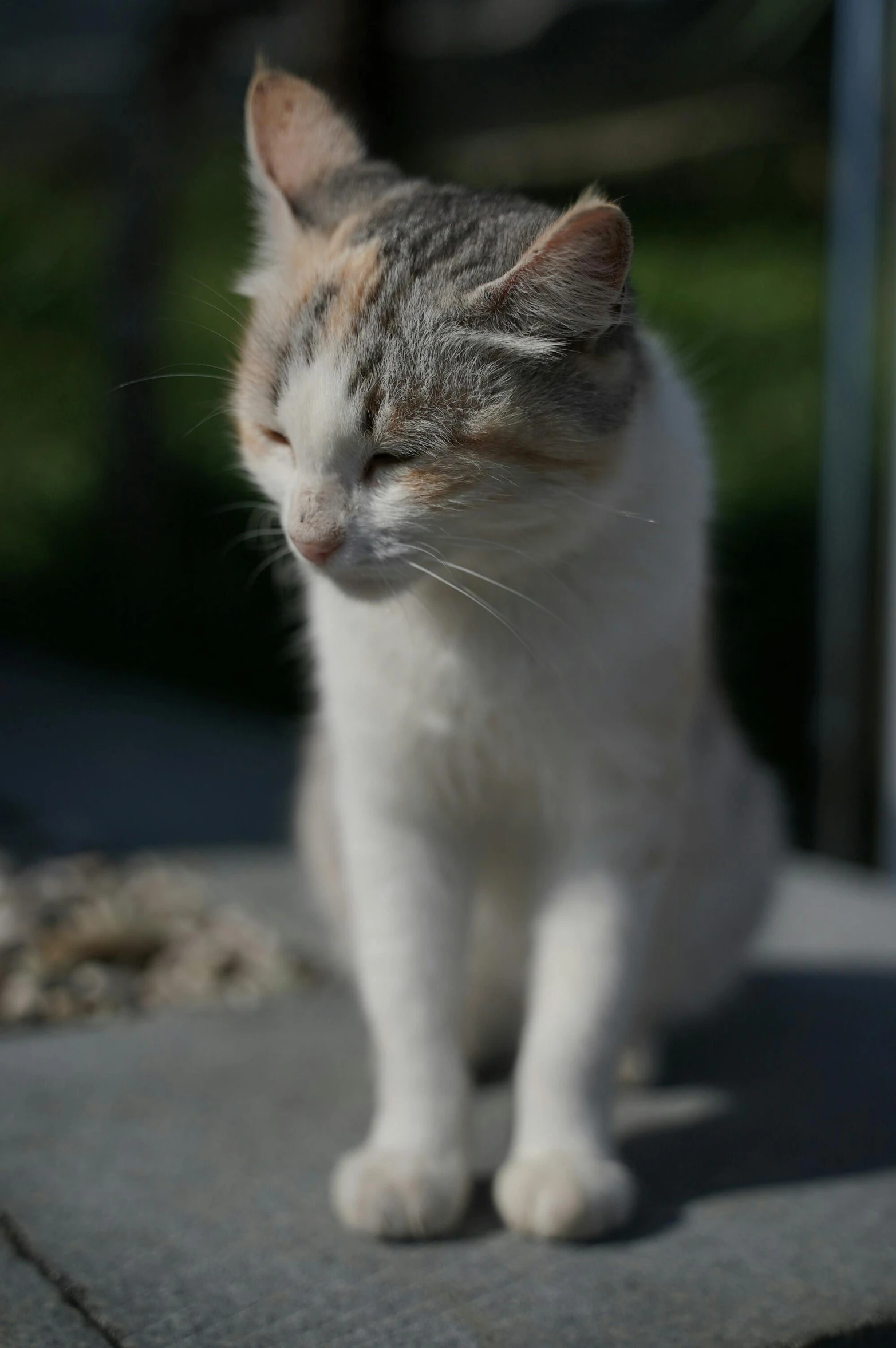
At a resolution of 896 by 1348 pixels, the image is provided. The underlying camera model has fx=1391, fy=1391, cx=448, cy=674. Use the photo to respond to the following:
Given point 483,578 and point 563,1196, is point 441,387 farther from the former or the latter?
point 563,1196

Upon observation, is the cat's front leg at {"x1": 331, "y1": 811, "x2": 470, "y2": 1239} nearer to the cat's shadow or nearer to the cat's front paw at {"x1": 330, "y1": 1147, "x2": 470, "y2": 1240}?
the cat's front paw at {"x1": 330, "y1": 1147, "x2": 470, "y2": 1240}

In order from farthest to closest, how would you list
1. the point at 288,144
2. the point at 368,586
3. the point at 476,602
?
the point at 288,144 → the point at 476,602 → the point at 368,586

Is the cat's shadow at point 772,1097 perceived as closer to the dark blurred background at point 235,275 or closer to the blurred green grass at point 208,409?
the dark blurred background at point 235,275

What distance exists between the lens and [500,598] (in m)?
1.78

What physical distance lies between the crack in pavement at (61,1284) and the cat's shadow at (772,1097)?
47 cm

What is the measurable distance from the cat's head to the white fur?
0.05 feet

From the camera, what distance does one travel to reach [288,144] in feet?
6.37

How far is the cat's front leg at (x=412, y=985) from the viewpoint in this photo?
182cm

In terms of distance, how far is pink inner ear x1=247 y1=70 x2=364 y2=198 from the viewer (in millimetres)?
1887

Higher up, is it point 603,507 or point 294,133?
point 294,133

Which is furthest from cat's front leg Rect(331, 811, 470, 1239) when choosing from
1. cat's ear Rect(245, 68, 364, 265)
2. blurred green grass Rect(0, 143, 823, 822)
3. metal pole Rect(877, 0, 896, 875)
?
blurred green grass Rect(0, 143, 823, 822)

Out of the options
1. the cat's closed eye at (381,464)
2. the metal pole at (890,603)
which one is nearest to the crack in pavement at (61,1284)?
the cat's closed eye at (381,464)

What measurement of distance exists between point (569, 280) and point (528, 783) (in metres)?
0.64

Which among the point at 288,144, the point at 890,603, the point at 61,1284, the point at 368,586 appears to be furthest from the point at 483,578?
the point at 890,603
